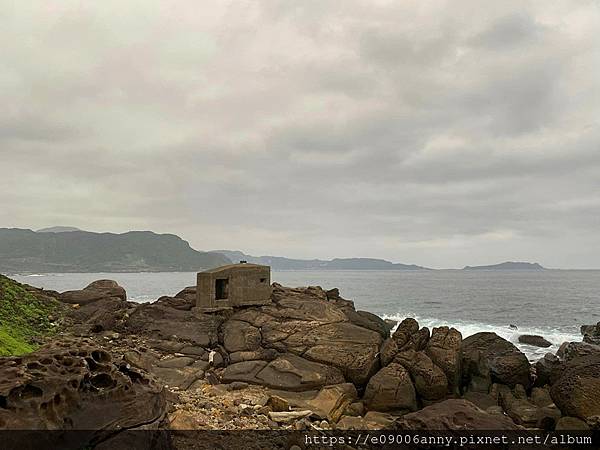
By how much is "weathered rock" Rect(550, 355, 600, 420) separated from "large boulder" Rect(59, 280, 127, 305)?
27722mm

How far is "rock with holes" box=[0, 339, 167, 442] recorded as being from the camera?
7184mm

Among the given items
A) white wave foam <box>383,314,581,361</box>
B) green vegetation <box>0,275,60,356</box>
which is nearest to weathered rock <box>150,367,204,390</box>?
green vegetation <box>0,275,60,356</box>

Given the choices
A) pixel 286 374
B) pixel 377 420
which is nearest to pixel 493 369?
pixel 377 420

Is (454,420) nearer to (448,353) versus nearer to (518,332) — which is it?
(448,353)

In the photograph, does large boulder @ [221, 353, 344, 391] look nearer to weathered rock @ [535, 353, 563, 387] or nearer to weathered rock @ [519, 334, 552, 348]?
weathered rock @ [535, 353, 563, 387]

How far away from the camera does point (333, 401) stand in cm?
1802

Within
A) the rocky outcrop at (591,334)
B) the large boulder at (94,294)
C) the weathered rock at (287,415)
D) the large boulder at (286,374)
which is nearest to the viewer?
the weathered rock at (287,415)

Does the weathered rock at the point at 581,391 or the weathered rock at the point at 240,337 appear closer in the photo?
the weathered rock at the point at 581,391

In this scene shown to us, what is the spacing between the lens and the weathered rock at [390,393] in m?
18.9

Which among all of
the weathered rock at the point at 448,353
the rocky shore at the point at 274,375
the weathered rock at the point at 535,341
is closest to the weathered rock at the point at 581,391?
the rocky shore at the point at 274,375

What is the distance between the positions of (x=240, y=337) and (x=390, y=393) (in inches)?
332

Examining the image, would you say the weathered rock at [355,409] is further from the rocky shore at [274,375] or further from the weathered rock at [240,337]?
the weathered rock at [240,337]

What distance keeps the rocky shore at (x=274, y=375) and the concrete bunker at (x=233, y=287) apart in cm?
63

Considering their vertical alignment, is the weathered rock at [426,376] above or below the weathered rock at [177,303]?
below
